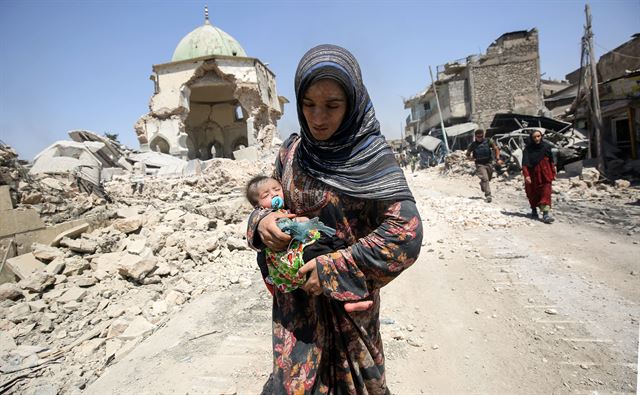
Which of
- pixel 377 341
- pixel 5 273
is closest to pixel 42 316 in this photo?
pixel 5 273

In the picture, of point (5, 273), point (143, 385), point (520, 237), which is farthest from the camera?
point (520, 237)

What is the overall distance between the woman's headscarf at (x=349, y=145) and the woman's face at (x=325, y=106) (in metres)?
0.02

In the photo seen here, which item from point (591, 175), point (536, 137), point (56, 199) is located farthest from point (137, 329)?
point (591, 175)

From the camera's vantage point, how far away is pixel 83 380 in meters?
2.55

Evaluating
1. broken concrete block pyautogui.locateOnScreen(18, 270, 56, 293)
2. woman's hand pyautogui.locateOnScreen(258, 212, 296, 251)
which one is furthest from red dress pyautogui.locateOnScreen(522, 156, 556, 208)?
broken concrete block pyautogui.locateOnScreen(18, 270, 56, 293)

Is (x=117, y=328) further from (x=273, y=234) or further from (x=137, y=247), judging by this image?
(x=273, y=234)

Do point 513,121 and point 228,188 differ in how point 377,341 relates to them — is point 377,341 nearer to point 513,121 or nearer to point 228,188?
point 228,188

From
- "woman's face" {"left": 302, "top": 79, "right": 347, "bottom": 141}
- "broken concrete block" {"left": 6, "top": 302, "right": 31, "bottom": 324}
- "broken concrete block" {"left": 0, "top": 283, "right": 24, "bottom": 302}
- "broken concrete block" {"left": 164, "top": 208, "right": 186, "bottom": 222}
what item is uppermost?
"woman's face" {"left": 302, "top": 79, "right": 347, "bottom": 141}

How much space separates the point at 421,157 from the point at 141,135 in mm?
18228

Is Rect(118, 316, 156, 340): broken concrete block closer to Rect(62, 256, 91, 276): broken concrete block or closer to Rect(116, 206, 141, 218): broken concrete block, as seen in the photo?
Rect(62, 256, 91, 276): broken concrete block

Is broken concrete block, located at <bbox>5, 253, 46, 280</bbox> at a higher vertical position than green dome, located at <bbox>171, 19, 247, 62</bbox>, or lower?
lower

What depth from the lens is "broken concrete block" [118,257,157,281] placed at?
13.5 ft

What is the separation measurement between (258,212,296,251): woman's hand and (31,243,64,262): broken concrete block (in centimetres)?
495

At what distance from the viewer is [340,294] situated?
1.13 m
